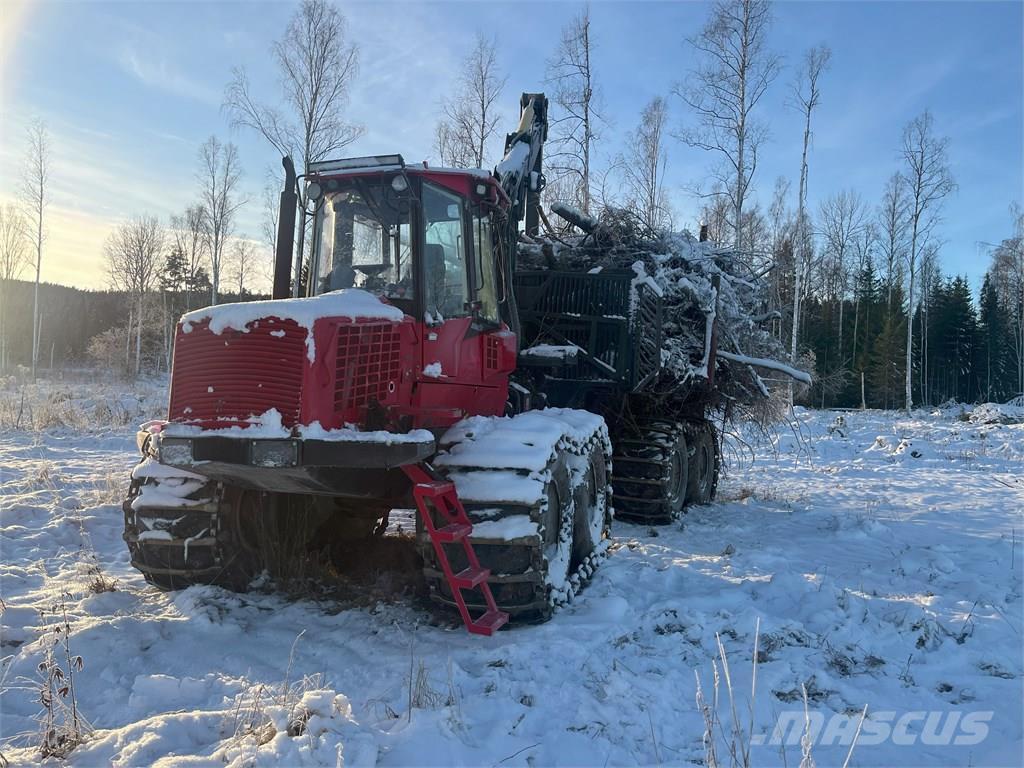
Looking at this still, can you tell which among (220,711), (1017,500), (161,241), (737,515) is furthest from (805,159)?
(161,241)

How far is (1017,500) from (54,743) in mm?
10987

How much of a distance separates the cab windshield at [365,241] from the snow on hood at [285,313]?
0.66m

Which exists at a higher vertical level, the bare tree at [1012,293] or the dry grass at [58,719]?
the bare tree at [1012,293]

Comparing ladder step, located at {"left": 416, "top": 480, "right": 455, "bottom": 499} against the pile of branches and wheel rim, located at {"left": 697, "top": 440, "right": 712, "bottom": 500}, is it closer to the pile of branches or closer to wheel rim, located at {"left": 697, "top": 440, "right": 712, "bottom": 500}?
the pile of branches

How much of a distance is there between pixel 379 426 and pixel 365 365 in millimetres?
381

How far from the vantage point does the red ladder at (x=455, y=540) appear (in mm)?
4098

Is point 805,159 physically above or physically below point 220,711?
above

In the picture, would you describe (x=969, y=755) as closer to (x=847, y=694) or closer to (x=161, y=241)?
(x=847, y=694)

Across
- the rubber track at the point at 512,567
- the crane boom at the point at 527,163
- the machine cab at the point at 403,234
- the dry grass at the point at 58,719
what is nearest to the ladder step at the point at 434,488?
the rubber track at the point at 512,567

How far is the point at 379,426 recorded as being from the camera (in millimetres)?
4316

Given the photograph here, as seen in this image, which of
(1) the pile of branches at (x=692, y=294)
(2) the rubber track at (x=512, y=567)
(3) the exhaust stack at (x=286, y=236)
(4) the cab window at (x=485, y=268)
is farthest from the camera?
(1) the pile of branches at (x=692, y=294)

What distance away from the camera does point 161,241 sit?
41.5 m

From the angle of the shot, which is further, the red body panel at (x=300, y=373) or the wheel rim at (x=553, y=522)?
the wheel rim at (x=553, y=522)

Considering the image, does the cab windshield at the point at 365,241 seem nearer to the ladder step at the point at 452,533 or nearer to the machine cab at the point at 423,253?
the machine cab at the point at 423,253
